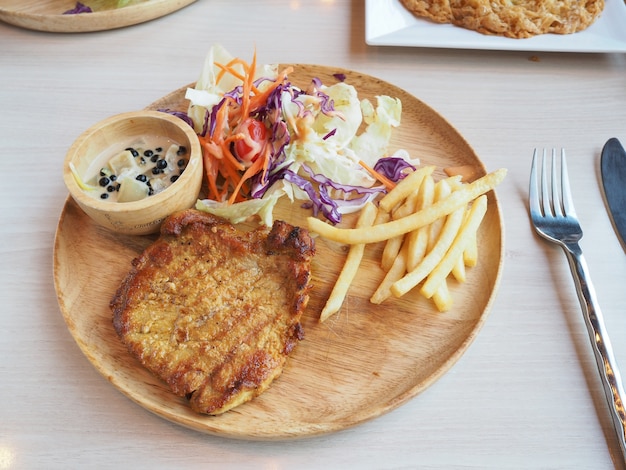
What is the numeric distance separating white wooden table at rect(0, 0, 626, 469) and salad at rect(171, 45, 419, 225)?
2.22ft

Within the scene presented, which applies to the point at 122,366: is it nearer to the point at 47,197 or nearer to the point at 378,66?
the point at 47,197

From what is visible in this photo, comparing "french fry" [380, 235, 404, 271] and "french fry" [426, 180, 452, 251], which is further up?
"french fry" [426, 180, 452, 251]

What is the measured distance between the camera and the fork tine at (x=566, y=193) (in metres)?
2.86

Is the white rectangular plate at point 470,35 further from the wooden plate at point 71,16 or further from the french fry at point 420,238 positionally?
the wooden plate at point 71,16

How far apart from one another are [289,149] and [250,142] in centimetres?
23

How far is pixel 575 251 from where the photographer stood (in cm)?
267

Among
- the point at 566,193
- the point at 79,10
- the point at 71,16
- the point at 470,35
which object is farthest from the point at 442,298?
the point at 79,10

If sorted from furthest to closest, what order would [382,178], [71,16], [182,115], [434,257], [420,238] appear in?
[71,16] < [182,115] < [382,178] < [420,238] < [434,257]

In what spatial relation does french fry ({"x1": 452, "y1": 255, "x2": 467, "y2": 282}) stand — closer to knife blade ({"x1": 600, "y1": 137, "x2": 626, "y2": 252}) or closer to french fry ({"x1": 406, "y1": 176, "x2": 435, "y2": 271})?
french fry ({"x1": 406, "y1": 176, "x2": 435, "y2": 271})

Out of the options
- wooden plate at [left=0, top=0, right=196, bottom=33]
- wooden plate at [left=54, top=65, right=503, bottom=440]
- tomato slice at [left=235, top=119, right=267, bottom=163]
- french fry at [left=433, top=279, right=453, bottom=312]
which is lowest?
wooden plate at [left=54, top=65, right=503, bottom=440]

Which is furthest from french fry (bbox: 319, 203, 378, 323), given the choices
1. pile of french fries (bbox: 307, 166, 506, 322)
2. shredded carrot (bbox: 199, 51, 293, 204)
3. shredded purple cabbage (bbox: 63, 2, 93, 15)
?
shredded purple cabbage (bbox: 63, 2, 93, 15)

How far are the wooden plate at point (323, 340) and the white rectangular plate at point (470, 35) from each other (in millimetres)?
1149

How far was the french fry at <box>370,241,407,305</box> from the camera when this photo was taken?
7.99 feet

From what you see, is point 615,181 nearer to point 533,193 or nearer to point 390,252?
point 533,193
